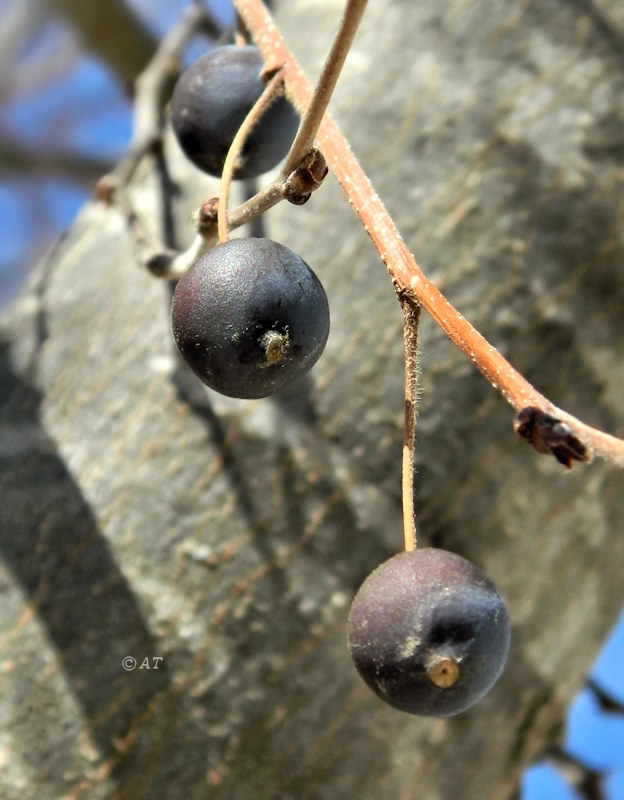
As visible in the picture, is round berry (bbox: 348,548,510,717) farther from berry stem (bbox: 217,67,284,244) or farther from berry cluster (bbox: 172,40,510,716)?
berry stem (bbox: 217,67,284,244)

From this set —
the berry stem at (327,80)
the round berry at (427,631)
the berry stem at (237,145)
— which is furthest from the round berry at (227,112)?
the round berry at (427,631)

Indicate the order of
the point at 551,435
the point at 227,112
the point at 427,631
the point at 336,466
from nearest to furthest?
the point at 551,435
the point at 427,631
the point at 227,112
the point at 336,466

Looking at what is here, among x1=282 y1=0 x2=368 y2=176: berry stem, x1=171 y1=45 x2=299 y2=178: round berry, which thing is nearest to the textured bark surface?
x1=171 y1=45 x2=299 y2=178: round berry

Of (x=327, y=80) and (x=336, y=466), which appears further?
(x=336, y=466)

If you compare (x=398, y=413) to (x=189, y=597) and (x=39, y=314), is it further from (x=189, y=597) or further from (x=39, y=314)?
(x=39, y=314)

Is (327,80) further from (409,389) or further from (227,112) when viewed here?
(227,112)

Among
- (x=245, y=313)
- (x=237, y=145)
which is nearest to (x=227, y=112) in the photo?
(x=237, y=145)
